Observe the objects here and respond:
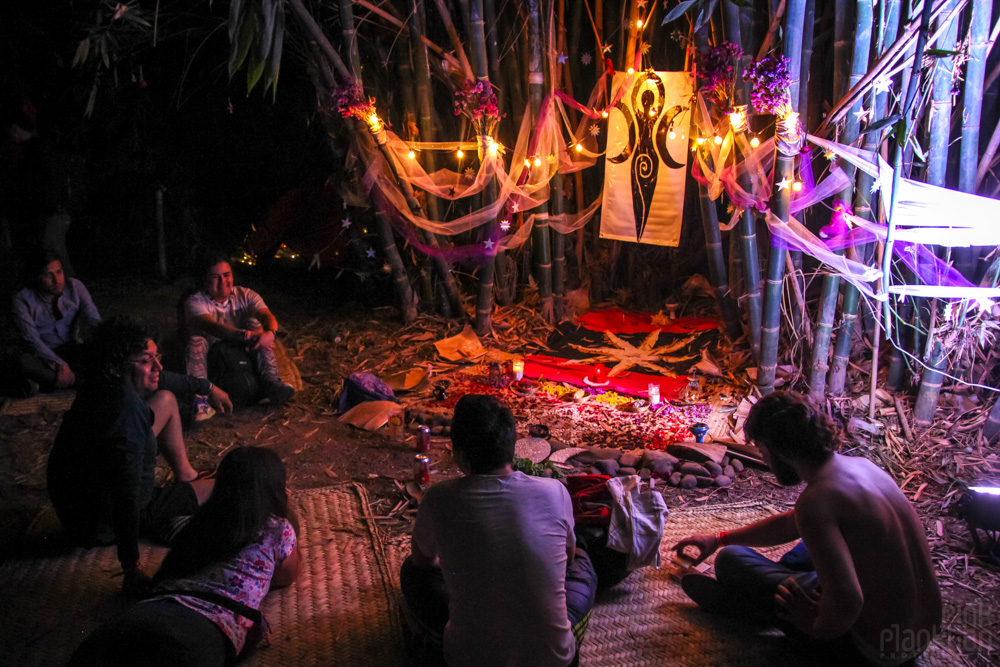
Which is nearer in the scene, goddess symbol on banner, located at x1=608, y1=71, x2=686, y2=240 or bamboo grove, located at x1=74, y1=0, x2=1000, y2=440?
bamboo grove, located at x1=74, y1=0, x2=1000, y2=440

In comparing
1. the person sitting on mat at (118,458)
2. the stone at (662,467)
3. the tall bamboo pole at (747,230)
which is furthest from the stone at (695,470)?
the person sitting on mat at (118,458)

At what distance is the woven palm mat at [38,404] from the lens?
4543 mm

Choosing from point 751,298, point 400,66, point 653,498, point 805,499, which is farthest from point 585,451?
point 400,66

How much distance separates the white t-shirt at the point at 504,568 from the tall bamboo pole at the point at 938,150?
3.21 metres

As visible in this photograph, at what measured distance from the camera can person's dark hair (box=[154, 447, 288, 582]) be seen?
2.33 meters

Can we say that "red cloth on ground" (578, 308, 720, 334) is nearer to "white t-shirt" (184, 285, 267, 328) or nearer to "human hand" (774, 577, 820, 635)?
"white t-shirt" (184, 285, 267, 328)

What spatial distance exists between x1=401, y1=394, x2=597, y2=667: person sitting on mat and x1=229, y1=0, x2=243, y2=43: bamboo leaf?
10.6ft

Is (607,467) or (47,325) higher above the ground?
(47,325)

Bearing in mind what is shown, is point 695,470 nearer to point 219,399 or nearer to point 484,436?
point 484,436

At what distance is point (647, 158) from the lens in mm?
5355

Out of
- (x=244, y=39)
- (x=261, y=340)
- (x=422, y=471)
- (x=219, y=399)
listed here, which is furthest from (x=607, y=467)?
(x=244, y=39)

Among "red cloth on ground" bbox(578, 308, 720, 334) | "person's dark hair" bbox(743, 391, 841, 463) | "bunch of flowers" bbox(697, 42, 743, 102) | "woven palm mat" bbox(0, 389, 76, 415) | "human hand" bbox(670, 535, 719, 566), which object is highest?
"bunch of flowers" bbox(697, 42, 743, 102)

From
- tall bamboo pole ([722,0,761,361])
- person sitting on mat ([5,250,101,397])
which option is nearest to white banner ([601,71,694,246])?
tall bamboo pole ([722,0,761,361])

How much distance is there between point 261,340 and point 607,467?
241 centimetres
